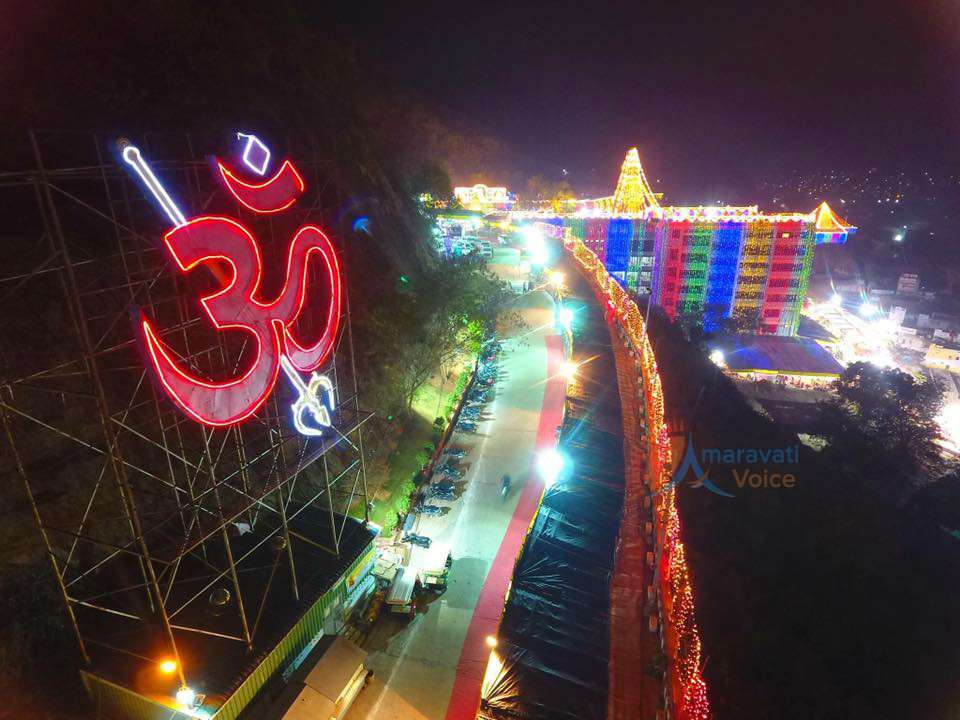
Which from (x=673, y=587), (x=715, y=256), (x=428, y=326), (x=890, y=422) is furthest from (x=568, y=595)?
(x=715, y=256)

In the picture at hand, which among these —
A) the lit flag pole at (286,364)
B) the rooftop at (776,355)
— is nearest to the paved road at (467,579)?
the lit flag pole at (286,364)

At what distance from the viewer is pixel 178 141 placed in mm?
17438

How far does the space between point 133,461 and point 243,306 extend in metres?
7.56

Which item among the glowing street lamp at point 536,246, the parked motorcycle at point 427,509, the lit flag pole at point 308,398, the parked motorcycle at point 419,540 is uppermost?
the glowing street lamp at point 536,246

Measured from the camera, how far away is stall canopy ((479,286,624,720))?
9.08 meters

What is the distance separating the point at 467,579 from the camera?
46.3 ft

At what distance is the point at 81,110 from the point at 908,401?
48216 millimetres

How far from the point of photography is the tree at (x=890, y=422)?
32.1 metres

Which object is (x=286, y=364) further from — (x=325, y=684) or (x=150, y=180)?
(x=325, y=684)

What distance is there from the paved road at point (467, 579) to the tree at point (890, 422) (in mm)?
23053

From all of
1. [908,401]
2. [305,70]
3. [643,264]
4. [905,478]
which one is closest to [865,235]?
[643,264]

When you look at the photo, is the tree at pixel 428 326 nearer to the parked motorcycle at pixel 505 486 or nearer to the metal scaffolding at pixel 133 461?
the parked motorcycle at pixel 505 486

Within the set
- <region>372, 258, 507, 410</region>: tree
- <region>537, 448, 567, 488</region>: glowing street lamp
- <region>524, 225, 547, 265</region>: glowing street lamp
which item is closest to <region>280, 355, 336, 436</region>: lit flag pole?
<region>537, 448, 567, 488</region>: glowing street lamp

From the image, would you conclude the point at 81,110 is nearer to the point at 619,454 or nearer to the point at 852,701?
the point at 619,454
